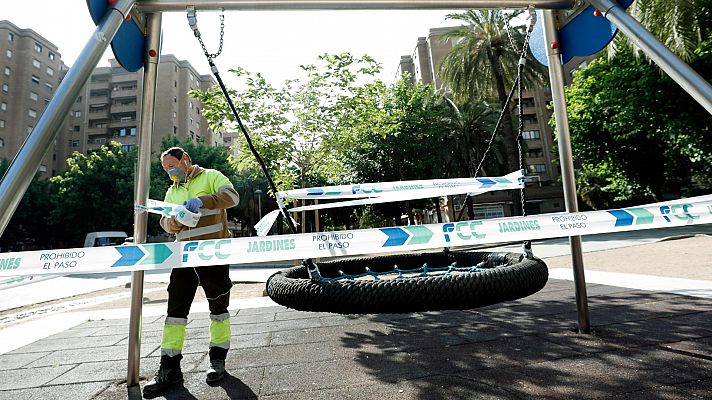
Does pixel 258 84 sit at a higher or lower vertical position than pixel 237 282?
higher

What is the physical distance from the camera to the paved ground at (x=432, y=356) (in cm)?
213

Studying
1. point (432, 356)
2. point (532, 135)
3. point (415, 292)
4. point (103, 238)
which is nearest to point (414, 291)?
point (415, 292)

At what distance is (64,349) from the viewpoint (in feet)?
12.1

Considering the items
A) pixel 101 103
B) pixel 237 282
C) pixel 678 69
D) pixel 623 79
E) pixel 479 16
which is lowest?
pixel 237 282

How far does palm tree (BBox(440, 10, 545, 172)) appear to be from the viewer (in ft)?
59.9

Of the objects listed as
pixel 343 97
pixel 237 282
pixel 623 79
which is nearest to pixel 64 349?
pixel 237 282

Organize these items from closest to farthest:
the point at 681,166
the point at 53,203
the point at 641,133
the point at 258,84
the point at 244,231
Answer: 1. the point at 258,84
2. the point at 641,133
3. the point at 681,166
4. the point at 53,203
5. the point at 244,231

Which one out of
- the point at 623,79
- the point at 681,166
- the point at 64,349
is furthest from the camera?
the point at 681,166

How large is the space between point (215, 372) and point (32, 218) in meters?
39.4

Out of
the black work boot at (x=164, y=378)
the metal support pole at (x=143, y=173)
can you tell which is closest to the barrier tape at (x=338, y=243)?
the metal support pole at (x=143, y=173)

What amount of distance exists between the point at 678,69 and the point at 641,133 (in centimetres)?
1890

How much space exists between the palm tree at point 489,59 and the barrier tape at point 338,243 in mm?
17204

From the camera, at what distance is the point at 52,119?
161 cm

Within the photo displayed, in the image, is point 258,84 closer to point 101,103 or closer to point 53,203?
point 53,203
